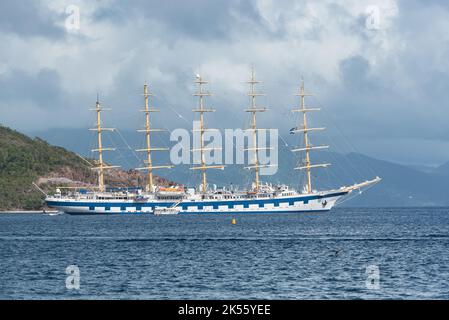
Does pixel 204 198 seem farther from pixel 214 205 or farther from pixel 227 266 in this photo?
pixel 227 266

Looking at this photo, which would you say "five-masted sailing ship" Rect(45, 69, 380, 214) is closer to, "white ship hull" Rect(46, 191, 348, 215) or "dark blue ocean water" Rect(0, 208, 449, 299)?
"white ship hull" Rect(46, 191, 348, 215)

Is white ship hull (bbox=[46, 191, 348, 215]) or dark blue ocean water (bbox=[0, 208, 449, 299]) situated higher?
white ship hull (bbox=[46, 191, 348, 215])

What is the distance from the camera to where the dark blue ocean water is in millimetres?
47656

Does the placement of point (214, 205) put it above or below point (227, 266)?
above

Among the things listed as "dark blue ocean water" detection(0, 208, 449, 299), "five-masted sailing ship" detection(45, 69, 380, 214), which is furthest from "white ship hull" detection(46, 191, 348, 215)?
"dark blue ocean water" detection(0, 208, 449, 299)

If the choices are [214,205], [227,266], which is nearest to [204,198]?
[214,205]

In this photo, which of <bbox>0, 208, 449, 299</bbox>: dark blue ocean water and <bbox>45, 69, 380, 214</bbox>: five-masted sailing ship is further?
<bbox>45, 69, 380, 214</bbox>: five-masted sailing ship

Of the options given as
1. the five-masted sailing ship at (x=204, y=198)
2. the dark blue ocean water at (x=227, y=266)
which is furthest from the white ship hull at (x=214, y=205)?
the dark blue ocean water at (x=227, y=266)

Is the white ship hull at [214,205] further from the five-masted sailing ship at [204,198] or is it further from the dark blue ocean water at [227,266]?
the dark blue ocean water at [227,266]

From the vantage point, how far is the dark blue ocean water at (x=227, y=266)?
156ft

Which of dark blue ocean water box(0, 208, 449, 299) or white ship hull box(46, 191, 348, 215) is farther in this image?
white ship hull box(46, 191, 348, 215)

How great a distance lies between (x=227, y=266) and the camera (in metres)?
60.0
